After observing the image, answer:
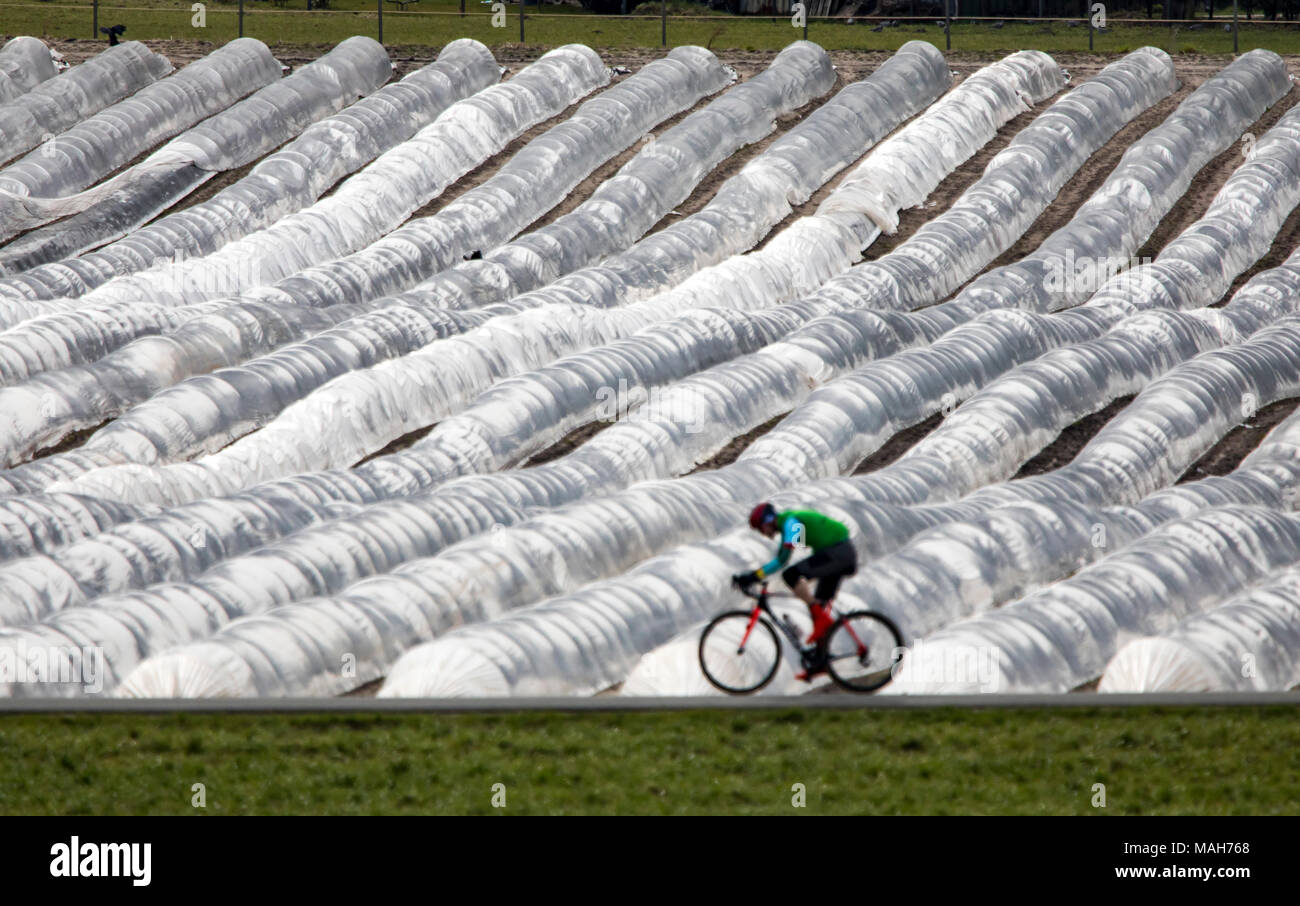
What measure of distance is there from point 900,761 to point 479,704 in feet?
12.9

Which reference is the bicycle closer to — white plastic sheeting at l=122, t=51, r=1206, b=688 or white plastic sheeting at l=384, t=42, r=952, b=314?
white plastic sheeting at l=122, t=51, r=1206, b=688

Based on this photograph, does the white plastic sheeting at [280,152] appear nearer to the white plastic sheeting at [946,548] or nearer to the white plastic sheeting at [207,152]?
the white plastic sheeting at [207,152]

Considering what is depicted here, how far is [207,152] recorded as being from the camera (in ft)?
119

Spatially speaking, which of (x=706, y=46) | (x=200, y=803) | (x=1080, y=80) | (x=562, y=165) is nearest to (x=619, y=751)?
(x=200, y=803)

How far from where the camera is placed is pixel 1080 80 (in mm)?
39938

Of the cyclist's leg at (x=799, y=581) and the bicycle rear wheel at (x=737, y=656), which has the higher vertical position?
the cyclist's leg at (x=799, y=581)

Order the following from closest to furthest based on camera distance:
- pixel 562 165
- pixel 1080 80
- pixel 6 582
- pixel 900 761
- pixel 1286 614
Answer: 1. pixel 900 761
2. pixel 1286 614
3. pixel 6 582
4. pixel 562 165
5. pixel 1080 80

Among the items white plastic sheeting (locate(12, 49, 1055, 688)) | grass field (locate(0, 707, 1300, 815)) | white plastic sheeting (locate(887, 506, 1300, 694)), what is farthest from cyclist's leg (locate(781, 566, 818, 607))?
white plastic sheeting (locate(12, 49, 1055, 688))

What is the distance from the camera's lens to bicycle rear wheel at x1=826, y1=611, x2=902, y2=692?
14.6 m

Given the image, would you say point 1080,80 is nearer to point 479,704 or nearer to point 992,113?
point 992,113

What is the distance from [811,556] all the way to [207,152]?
2621cm

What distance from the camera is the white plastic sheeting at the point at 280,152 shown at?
30.5 meters

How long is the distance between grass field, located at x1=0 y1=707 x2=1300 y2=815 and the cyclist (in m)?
1.09
